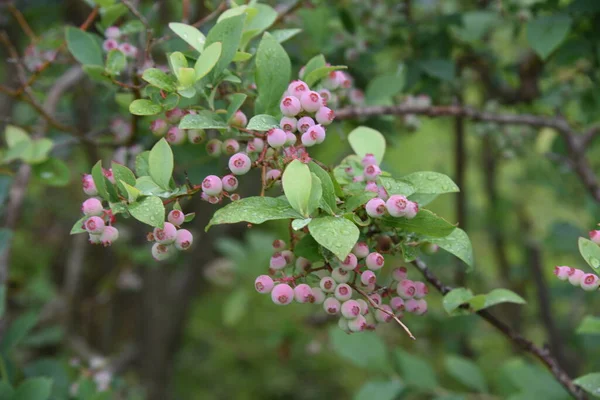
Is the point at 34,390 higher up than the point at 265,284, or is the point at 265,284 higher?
the point at 265,284

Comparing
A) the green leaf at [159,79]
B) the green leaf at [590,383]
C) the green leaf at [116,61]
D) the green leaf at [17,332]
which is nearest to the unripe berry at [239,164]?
the green leaf at [159,79]

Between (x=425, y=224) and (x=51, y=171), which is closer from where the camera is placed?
(x=425, y=224)

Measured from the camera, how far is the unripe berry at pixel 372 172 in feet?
2.16

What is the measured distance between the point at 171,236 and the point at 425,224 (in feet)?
0.79

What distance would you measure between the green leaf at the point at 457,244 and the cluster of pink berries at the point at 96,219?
1.01ft

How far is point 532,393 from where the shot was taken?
98 cm

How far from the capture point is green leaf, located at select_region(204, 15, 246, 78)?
2.09 ft

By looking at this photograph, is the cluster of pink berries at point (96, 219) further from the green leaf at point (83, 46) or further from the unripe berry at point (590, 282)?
the unripe berry at point (590, 282)

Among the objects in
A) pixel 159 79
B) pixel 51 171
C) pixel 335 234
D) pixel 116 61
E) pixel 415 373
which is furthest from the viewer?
pixel 415 373

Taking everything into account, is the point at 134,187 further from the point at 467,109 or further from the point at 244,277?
the point at 244,277

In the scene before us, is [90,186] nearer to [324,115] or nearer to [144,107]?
[144,107]

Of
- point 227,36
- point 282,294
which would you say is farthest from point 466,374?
point 227,36

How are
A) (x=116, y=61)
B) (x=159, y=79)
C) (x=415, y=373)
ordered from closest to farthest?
(x=159, y=79), (x=116, y=61), (x=415, y=373)

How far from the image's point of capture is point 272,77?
673mm
